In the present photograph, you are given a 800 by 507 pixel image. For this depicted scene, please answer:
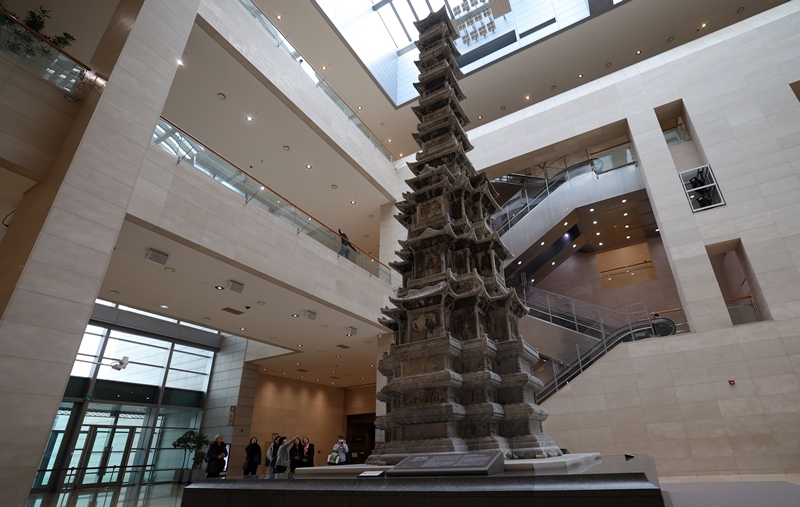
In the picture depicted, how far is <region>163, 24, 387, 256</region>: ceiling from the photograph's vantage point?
1327cm

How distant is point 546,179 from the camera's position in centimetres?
1950

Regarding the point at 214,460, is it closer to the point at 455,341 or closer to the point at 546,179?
the point at 455,341

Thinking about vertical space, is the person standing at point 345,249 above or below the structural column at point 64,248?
above

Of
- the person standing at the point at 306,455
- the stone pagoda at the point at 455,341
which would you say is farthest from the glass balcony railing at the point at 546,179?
the person standing at the point at 306,455

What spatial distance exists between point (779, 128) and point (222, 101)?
61.6 ft

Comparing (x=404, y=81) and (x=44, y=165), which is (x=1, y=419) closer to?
(x=44, y=165)

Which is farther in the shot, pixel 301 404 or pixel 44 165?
pixel 301 404

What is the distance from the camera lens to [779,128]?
533 inches

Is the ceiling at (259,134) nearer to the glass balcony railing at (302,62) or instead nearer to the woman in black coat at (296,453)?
the glass balcony railing at (302,62)

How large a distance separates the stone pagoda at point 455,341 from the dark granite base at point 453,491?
1.62m

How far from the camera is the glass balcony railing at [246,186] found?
995 centimetres

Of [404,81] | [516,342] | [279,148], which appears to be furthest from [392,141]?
[516,342]

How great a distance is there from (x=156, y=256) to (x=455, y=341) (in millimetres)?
8038

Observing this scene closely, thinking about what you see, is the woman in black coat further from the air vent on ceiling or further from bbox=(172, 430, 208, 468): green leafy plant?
the air vent on ceiling
